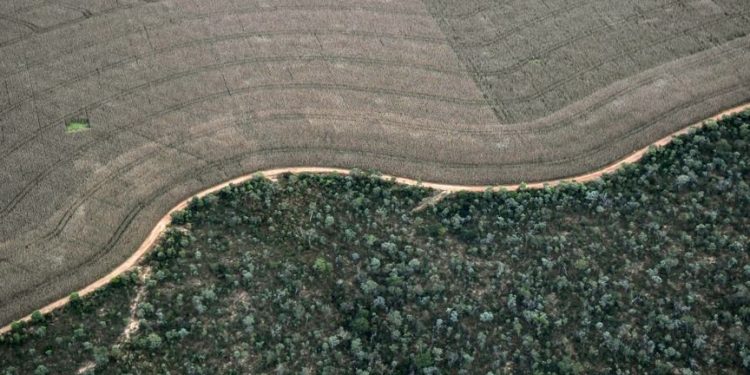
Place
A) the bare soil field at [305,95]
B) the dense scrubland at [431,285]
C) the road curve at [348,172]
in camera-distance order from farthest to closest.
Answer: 1. the bare soil field at [305,95]
2. the road curve at [348,172]
3. the dense scrubland at [431,285]

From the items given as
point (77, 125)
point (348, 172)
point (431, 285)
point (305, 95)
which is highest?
point (77, 125)

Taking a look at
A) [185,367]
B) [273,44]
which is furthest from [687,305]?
[273,44]

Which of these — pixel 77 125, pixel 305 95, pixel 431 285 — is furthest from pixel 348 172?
pixel 77 125

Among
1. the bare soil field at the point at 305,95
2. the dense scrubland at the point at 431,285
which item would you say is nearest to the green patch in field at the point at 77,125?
the bare soil field at the point at 305,95

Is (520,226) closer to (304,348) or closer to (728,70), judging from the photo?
(304,348)

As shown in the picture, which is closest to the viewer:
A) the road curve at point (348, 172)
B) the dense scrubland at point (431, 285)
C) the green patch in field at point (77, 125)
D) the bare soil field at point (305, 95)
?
the dense scrubland at point (431, 285)

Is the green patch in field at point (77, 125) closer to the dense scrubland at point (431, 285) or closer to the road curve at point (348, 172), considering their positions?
the road curve at point (348, 172)

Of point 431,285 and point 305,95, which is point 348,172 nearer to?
point 305,95
